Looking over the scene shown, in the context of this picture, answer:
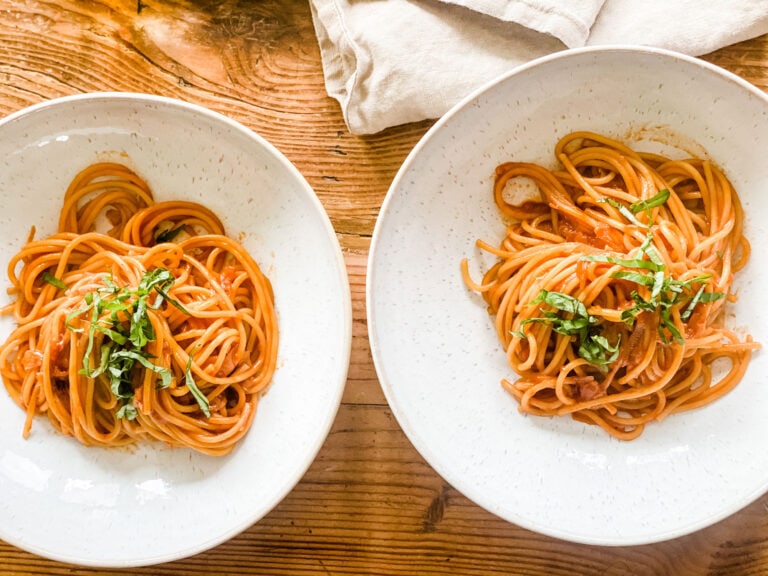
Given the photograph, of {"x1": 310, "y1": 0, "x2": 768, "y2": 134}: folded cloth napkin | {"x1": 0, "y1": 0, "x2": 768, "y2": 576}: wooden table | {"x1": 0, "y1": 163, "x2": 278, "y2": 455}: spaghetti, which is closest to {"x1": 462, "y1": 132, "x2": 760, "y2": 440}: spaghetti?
{"x1": 310, "y1": 0, "x2": 768, "y2": 134}: folded cloth napkin

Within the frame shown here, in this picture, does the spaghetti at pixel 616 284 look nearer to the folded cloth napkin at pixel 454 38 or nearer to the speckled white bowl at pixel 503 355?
the speckled white bowl at pixel 503 355

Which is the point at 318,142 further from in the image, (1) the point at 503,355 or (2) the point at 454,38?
(1) the point at 503,355

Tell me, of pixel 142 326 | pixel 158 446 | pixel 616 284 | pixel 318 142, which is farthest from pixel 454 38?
pixel 158 446

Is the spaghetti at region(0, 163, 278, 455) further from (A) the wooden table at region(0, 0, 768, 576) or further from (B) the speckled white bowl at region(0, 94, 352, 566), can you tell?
(A) the wooden table at region(0, 0, 768, 576)

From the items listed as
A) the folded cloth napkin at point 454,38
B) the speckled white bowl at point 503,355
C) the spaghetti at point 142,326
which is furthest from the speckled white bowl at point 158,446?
the folded cloth napkin at point 454,38

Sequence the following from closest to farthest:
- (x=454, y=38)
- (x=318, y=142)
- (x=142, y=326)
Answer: (x=142, y=326)
(x=454, y=38)
(x=318, y=142)
